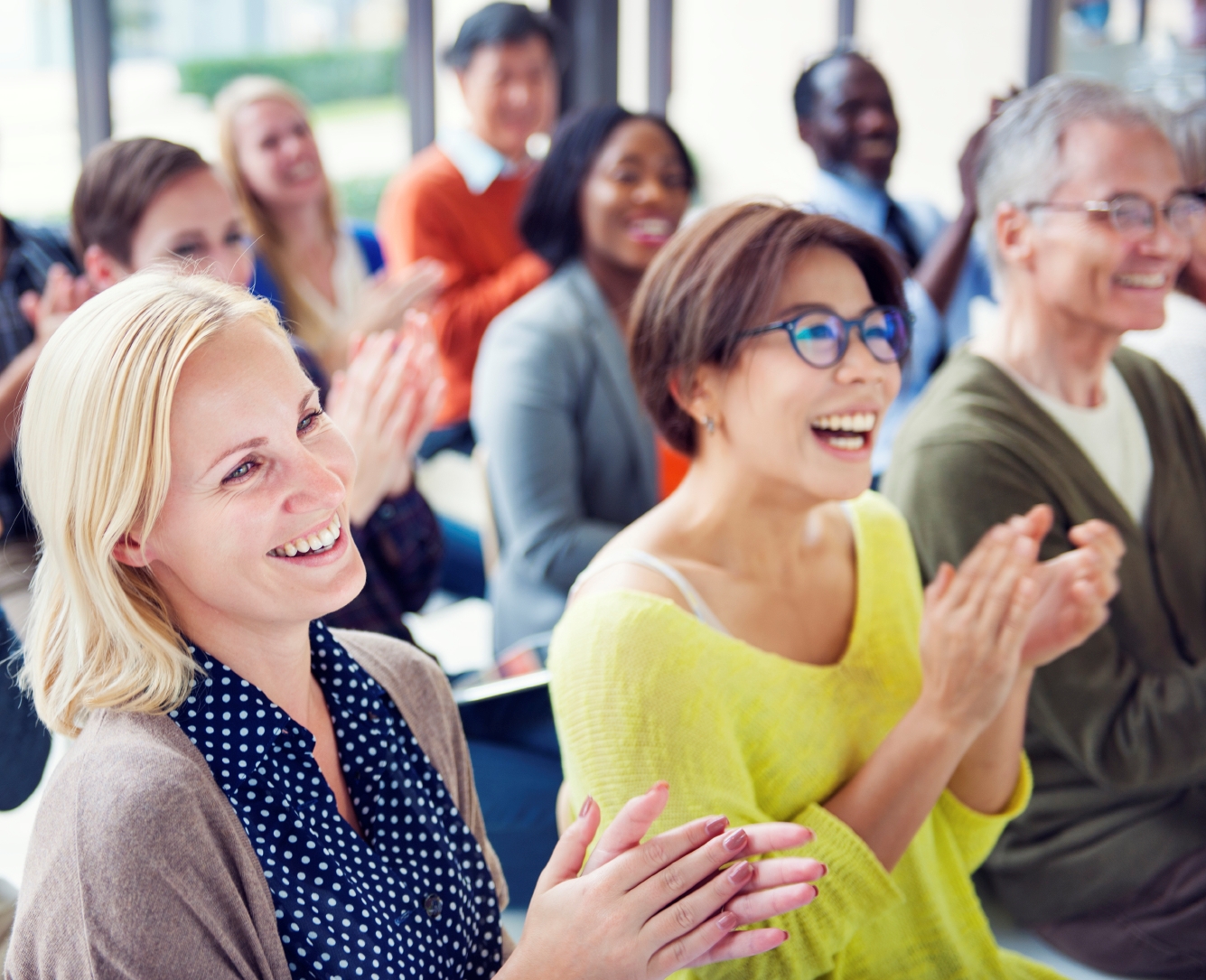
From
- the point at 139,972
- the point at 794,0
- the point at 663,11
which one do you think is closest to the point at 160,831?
the point at 139,972

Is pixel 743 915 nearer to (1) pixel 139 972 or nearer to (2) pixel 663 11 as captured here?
(1) pixel 139 972

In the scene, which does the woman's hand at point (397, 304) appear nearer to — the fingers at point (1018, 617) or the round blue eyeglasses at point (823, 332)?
the round blue eyeglasses at point (823, 332)

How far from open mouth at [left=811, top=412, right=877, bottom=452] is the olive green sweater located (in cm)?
28

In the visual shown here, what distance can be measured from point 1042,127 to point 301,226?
6.67ft

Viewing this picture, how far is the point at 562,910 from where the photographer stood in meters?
0.91

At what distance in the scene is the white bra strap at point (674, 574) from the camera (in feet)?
4.16

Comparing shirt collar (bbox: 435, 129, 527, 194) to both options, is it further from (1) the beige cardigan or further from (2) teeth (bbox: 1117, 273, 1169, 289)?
(1) the beige cardigan

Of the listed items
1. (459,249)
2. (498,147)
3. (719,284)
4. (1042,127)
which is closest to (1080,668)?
(719,284)

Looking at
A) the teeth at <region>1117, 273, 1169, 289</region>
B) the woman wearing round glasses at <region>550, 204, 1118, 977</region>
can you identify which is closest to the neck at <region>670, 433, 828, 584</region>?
the woman wearing round glasses at <region>550, 204, 1118, 977</region>

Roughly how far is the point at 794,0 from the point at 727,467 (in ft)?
15.8

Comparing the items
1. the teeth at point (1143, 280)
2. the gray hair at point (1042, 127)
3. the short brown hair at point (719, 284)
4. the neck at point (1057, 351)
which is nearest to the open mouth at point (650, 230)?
the gray hair at point (1042, 127)

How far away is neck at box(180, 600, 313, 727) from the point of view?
0.94 metres

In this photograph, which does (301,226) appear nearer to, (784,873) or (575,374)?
(575,374)

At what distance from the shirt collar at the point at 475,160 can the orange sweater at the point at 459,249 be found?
22 millimetres
